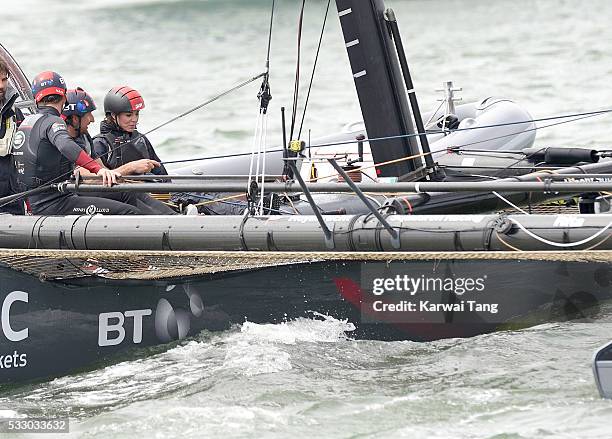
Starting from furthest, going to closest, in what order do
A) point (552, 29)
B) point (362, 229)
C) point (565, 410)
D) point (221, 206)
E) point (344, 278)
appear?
1. point (552, 29)
2. point (221, 206)
3. point (344, 278)
4. point (362, 229)
5. point (565, 410)

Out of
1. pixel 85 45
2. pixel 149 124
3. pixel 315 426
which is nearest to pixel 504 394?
pixel 315 426

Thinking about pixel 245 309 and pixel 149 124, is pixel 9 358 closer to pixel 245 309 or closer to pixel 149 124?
pixel 245 309

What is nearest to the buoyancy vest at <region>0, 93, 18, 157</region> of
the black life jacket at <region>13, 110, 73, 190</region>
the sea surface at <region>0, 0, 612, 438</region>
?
the black life jacket at <region>13, 110, 73, 190</region>

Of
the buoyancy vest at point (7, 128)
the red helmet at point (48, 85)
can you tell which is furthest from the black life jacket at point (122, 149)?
the red helmet at point (48, 85)

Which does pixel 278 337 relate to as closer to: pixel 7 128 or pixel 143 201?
pixel 143 201

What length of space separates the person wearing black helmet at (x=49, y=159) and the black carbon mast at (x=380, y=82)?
58.1 inches

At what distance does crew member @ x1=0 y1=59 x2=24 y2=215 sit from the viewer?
7.00 meters

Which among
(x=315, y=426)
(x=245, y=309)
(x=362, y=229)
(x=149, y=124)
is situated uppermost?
(x=149, y=124)

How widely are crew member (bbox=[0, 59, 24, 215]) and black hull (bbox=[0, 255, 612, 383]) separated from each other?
66 centimetres

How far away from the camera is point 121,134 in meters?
7.52

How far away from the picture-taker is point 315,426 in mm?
5633

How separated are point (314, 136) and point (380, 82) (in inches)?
271

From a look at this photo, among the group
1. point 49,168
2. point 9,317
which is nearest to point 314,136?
point 49,168

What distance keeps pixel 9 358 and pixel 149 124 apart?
950cm
